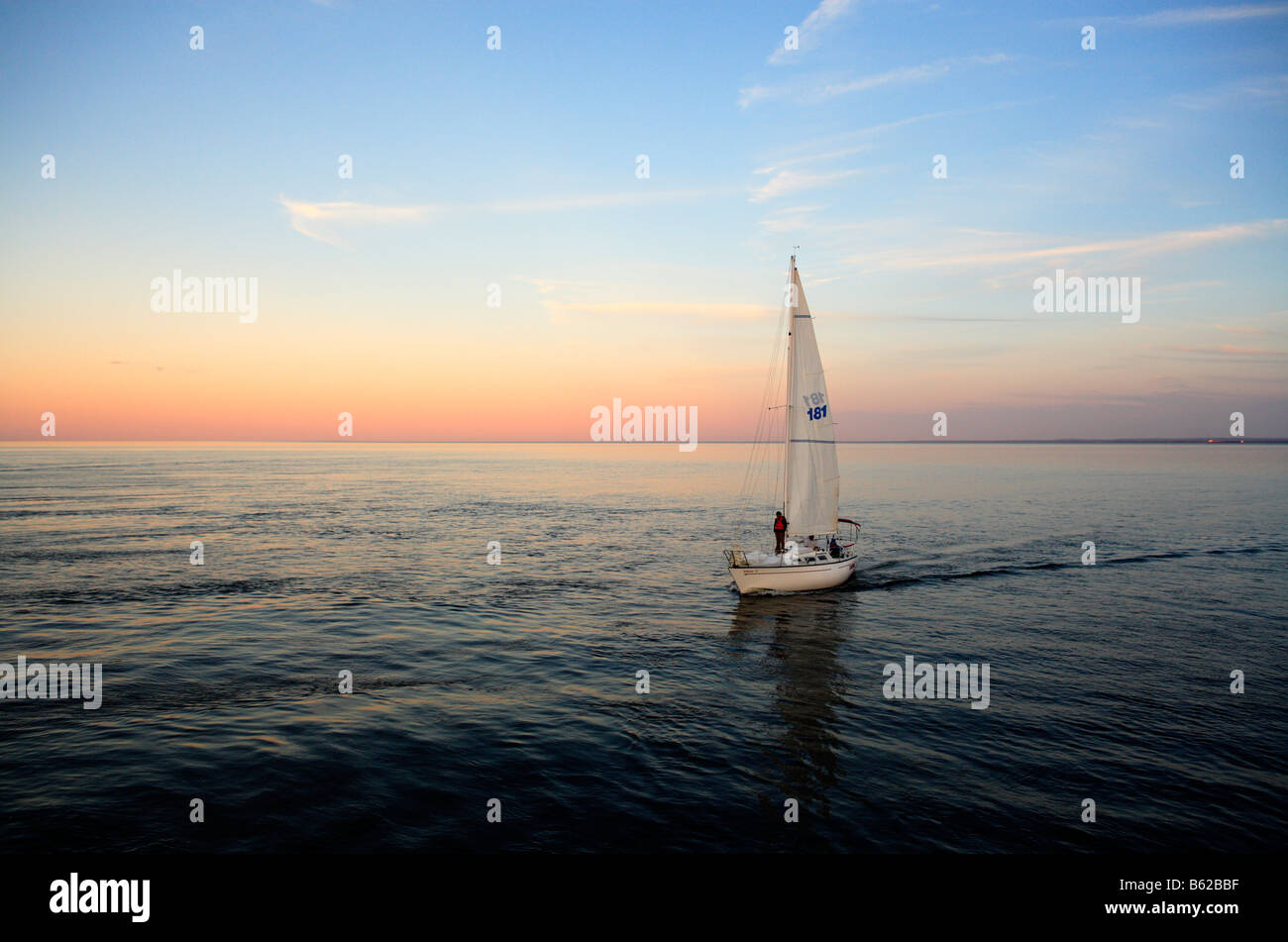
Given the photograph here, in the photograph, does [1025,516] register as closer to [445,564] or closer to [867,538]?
[867,538]

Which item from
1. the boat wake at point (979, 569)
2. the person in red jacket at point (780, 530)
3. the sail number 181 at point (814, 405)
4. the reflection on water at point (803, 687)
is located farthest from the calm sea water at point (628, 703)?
the sail number 181 at point (814, 405)

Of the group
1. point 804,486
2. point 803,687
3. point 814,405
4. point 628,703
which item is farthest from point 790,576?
point 628,703

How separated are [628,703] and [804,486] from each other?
21492 millimetres

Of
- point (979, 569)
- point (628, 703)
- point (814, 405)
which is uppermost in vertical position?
point (814, 405)

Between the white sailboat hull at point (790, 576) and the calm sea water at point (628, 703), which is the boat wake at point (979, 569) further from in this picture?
the white sailboat hull at point (790, 576)

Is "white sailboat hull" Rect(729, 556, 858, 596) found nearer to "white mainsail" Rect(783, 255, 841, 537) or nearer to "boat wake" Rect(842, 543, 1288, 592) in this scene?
"boat wake" Rect(842, 543, 1288, 592)

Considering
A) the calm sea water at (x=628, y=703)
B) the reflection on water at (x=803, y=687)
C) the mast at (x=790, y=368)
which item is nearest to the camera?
the calm sea water at (x=628, y=703)

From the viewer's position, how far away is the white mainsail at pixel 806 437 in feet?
127

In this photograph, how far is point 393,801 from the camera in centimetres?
1602

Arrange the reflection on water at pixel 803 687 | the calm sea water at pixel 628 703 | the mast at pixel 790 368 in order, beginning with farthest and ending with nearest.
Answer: the mast at pixel 790 368
the reflection on water at pixel 803 687
the calm sea water at pixel 628 703

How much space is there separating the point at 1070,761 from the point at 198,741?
23681 mm

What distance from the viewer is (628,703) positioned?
74.8 ft

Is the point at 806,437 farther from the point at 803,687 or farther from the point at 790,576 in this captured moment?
the point at 803,687

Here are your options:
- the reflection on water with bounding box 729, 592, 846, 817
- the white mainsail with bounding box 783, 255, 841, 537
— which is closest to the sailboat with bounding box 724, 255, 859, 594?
the white mainsail with bounding box 783, 255, 841, 537
